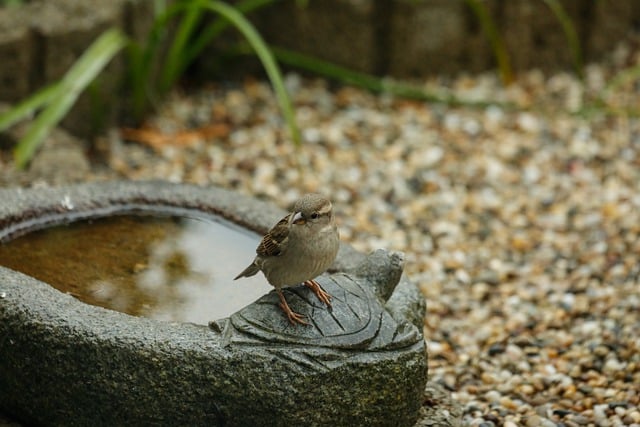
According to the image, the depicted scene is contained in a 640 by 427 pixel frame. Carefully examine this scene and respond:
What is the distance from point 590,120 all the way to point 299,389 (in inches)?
145

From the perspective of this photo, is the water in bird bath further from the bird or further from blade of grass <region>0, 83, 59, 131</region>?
blade of grass <region>0, 83, 59, 131</region>

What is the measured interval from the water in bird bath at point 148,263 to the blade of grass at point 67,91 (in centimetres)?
93

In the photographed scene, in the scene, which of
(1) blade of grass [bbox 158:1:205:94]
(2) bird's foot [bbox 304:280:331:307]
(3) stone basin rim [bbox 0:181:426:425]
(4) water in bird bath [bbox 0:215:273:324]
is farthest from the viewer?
(1) blade of grass [bbox 158:1:205:94]

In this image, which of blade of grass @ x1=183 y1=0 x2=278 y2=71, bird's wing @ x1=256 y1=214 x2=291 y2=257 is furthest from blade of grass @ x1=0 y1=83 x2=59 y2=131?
bird's wing @ x1=256 y1=214 x2=291 y2=257

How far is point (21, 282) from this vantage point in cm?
289

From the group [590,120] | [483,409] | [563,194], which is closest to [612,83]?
[590,120]

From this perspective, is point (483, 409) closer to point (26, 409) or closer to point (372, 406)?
point (372, 406)

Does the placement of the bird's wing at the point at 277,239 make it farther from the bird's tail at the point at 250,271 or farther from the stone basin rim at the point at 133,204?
the stone basin rim at the point at 133,204

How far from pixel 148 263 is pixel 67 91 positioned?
1.46 meters

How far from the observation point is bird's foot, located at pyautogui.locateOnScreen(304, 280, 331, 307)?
2826 mm

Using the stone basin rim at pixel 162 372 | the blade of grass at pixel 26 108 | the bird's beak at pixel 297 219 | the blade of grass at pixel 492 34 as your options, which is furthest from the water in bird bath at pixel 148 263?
the blade of grass at pixel 492 34

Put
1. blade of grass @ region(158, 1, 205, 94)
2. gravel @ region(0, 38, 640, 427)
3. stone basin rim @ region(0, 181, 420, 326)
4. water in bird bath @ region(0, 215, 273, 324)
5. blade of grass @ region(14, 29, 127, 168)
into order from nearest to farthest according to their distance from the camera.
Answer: water in bird bath @ region(0, 215, 273, 324) → stone basin rim @ region(0, 181, 420, 326) → gravel @ region(0, 38, 640, 427) → blade of grass @ region(14, 29, 127, 168) → blade of grass @ region(158, 1, 205, 94)

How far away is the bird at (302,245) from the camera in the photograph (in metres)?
2.72

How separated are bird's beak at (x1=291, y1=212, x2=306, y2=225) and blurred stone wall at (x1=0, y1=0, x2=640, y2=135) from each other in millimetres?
2648
